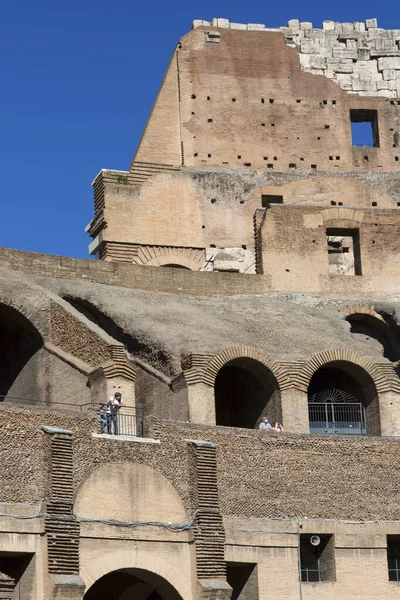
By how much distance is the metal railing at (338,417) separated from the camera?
3275cm

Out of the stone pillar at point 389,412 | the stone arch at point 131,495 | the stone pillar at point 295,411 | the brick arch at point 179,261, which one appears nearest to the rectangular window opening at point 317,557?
the stone arch at point 131,495

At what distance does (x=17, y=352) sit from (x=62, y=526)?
954 cm

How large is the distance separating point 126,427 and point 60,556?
4527 millimetres

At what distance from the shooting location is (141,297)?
1383 inches

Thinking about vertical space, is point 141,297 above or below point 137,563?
above

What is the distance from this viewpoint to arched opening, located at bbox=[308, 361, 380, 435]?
32.8 m

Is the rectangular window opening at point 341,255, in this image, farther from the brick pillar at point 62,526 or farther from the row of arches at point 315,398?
the brick pillar at point 62,526

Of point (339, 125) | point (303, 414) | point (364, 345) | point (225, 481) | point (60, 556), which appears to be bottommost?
point (60, 556)

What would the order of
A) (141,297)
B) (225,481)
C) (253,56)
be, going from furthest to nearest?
(253,56) → (141,297) → (225,481)

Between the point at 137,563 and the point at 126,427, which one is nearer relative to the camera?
the point at 137,563

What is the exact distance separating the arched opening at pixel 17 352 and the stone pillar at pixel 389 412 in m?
8.25

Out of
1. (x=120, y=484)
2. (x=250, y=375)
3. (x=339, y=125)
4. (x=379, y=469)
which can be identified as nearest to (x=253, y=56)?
(x=339, y=125)

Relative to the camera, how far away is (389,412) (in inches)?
1287

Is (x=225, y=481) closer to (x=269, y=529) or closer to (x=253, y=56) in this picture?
(x=269, y=529)
